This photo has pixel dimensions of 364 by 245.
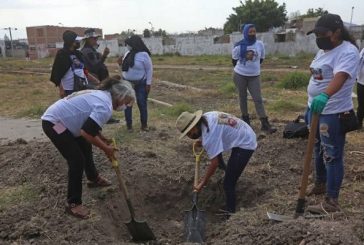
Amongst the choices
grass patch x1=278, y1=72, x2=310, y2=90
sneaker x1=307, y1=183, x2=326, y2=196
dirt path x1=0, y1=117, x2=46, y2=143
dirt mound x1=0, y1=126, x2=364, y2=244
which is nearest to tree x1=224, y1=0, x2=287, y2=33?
grass patch x1=278, y1=72, x2=310, y2=90

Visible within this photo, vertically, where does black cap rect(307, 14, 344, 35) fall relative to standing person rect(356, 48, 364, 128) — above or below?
above

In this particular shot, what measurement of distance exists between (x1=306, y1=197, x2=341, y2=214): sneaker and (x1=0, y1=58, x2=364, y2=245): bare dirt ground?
0.10 m

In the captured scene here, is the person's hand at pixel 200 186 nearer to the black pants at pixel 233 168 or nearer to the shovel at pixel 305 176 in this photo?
the black pants at pixel 233 168

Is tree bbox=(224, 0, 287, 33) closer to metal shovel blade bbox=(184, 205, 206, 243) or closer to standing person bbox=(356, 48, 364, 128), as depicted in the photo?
standing person bbox=(356, 48, 364, 128)

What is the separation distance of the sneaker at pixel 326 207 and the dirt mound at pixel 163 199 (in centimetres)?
11

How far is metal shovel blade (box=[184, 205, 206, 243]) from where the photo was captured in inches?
176

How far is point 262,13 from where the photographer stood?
150ft

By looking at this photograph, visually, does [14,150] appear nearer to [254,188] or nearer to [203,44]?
[254,188]

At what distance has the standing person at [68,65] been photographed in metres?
6.55

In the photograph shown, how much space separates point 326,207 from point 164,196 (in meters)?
2.00

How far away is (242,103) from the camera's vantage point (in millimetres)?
7824

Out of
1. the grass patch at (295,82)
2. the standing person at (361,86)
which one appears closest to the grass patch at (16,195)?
the standing person at (361,86)

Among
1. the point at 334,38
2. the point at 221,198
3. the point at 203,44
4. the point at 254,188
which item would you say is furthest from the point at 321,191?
the point at 203,44

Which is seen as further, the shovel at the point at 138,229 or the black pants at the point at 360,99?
the black pants at the point at 360,99
